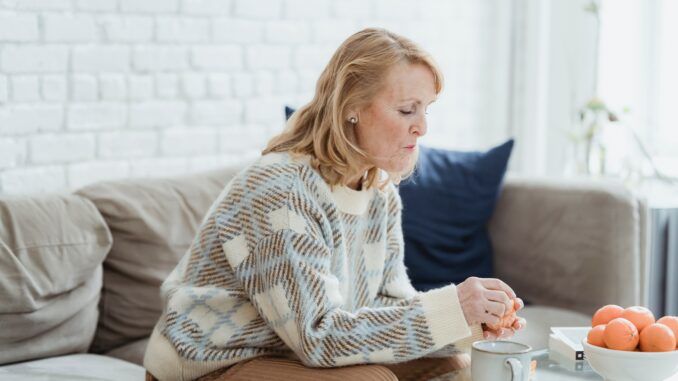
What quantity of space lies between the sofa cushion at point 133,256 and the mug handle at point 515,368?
1.01 meters

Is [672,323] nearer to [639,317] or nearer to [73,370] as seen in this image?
[639,317]

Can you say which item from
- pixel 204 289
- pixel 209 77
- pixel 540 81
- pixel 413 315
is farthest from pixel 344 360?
pixel 540 81

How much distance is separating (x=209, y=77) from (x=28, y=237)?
937 millimetres

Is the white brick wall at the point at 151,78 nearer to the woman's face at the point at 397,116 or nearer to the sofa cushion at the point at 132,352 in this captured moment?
the sofa cushion at the point at 132,352

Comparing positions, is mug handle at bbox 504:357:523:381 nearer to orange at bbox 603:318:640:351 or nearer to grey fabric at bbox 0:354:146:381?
orange at bbox 603:318:640:351

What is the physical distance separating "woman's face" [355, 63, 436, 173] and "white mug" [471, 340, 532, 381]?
1.32ft

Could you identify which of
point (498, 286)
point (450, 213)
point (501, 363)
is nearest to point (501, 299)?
point (498, 286)

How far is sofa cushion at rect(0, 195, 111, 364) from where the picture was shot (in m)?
1.98

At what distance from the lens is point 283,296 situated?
63.3 inches

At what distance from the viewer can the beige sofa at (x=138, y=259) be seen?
201 centimetres

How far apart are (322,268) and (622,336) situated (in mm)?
491

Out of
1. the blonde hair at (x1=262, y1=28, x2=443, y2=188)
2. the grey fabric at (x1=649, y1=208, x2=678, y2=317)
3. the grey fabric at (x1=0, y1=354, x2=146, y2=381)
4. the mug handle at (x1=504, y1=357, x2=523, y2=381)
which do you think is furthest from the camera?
the grey fabric at (x1=649, y1=208, x2=678, y2=317)

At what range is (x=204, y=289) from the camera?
1711mm

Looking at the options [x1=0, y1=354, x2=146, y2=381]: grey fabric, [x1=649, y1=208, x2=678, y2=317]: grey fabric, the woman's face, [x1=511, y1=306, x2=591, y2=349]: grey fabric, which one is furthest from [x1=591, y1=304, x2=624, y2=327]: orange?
[x1=649, y1=208, x2=678, y2=317]: grey fabric
